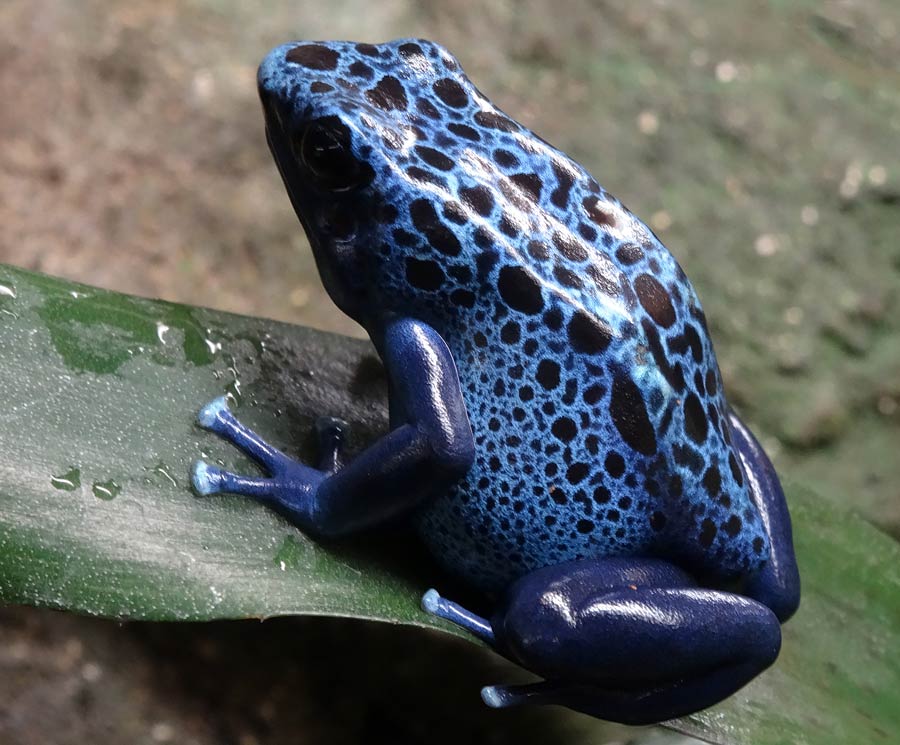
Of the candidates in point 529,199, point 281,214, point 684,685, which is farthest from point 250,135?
point 684,685

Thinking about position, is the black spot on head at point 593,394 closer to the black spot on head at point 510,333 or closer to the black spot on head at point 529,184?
the black spot on head at point 510,333

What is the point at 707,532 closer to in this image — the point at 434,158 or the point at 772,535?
the point at 772,535

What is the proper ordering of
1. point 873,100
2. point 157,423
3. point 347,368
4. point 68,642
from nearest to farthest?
1. point 157,423
2. point 347,368
3. point 68,642
4. point 873,100

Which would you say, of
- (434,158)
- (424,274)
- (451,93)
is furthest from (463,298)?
(451,93)

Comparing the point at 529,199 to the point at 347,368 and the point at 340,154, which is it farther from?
the point at 347,368

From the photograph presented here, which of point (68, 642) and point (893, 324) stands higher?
point (893, 324)

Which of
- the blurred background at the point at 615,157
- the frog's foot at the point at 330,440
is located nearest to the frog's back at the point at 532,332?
the frog's foot at the point at 330,440

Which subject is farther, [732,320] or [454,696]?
[732,320]
